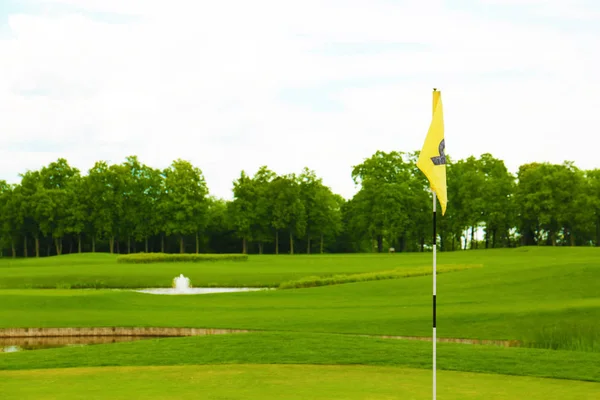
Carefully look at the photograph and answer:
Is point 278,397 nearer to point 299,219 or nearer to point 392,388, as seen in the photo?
point 392,388

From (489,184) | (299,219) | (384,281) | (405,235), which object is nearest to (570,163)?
(489,184)

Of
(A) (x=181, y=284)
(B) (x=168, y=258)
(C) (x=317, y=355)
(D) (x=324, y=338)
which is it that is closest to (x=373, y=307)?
(D) (x=324, y=338)

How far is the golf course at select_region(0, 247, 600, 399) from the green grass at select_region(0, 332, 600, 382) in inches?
1.7

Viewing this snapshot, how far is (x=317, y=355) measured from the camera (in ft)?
57.3

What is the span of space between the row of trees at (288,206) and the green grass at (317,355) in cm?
7267

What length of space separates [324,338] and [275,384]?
7451 millimetres

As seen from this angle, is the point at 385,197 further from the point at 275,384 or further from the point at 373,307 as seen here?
the point at 275,384

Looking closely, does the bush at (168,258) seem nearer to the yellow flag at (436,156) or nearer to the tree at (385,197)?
the tree at (385,197)

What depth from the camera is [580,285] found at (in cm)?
3391

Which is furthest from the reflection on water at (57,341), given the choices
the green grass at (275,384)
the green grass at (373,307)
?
the green grass at (275,384)

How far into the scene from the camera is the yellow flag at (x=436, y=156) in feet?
33.9

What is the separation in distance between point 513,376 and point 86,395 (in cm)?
791

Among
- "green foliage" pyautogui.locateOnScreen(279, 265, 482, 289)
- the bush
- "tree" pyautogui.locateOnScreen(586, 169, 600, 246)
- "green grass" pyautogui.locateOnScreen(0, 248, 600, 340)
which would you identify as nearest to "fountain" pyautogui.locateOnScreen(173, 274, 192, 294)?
"green foliage" pyautogui.locateOnScreen(279, 265, 482, 289)

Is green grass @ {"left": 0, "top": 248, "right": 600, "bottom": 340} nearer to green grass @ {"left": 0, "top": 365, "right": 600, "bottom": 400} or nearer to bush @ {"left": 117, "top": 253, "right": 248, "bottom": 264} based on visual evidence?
green grass @ {"left": 0, "top": 365, "right": 600, "bottom": 400}
